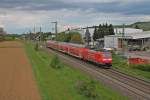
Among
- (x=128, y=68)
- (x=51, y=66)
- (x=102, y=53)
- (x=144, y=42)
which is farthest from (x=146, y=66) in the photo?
(x=144, y=42)

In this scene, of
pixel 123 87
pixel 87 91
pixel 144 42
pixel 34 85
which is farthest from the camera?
pixel 144 42

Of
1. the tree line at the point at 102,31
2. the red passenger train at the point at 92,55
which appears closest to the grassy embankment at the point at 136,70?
the red passenger train at the point at 92,55

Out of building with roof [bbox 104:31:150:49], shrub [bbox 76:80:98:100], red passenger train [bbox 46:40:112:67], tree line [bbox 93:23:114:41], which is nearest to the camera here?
shrub [bbox 76:80:98:100]

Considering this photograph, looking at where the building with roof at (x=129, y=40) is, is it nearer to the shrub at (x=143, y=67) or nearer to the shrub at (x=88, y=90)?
the shrub at (x=143, y=67)

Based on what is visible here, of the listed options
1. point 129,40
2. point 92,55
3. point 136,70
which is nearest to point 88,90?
point 136,70

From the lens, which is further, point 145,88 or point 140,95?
point 145,88

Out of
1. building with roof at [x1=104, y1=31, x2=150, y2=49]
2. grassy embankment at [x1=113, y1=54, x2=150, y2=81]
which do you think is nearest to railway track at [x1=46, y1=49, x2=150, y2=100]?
grassy embankment at [x1=113, y1=54, x2=150, y2=81]

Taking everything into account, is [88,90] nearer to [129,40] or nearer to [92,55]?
[92,55]

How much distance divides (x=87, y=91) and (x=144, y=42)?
91791mm

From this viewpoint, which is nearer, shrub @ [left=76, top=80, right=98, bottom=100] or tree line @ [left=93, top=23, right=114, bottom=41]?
shrub @ [left=76, top=80, right=98, bottom=100]

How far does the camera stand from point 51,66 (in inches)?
1897

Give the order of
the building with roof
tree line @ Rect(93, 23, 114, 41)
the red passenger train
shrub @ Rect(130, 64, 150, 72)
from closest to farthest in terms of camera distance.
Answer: shrub @ Rect(130, 64, 150, 72), the red passenger train, the building with roof, tree line @ Rect(93, 23, 114, 41)

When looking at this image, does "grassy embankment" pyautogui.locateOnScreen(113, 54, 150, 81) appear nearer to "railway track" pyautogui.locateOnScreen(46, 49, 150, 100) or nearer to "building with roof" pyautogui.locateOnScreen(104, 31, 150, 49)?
"railway track" pyautogui.locateOnScreen(46, 49, 150, 100)

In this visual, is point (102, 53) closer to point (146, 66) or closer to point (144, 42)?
point (146, 66)
